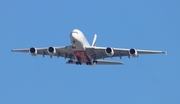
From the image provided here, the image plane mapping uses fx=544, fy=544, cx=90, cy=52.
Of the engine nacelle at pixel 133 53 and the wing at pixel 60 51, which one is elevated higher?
the wing at pixel 60 51

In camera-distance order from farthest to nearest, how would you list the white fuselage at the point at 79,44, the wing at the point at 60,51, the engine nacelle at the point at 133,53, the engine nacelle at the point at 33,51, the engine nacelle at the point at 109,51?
the engine nacelle at the point at 33,51 → the wing at the point at 60,51 → the engine nacelle at the point at 109,51 → the white fuselage at the point at 79,44 → the engine nacelle at the point at 133,53

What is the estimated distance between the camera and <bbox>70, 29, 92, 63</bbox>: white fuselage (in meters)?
70.9

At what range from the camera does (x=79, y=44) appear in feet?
233

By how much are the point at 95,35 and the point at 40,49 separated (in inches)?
532

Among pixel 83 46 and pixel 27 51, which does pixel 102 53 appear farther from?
pixel 27 51

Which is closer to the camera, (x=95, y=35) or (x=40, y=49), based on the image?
(x=40, y=49)

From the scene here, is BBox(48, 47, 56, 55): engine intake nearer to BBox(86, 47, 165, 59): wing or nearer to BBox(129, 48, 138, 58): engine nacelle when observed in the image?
BBox(86, 47, 165, 59): wing

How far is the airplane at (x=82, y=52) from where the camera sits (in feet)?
233

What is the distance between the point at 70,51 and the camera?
73.4 meters

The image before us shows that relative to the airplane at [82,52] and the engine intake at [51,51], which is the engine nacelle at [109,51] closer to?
the airplane at [82,52]

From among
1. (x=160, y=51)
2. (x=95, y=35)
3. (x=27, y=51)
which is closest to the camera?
(x=160, y=51)

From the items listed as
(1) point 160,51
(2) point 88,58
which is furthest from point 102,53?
(1) point 160,51

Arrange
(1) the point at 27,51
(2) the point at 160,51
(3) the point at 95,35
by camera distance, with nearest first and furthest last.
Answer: (2) the point at 160,51 → (1) the point at 27,51 → (3) the point at 95,35

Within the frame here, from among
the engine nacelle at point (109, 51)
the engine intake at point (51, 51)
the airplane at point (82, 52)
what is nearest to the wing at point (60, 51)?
the airplane at point (82, 52)
